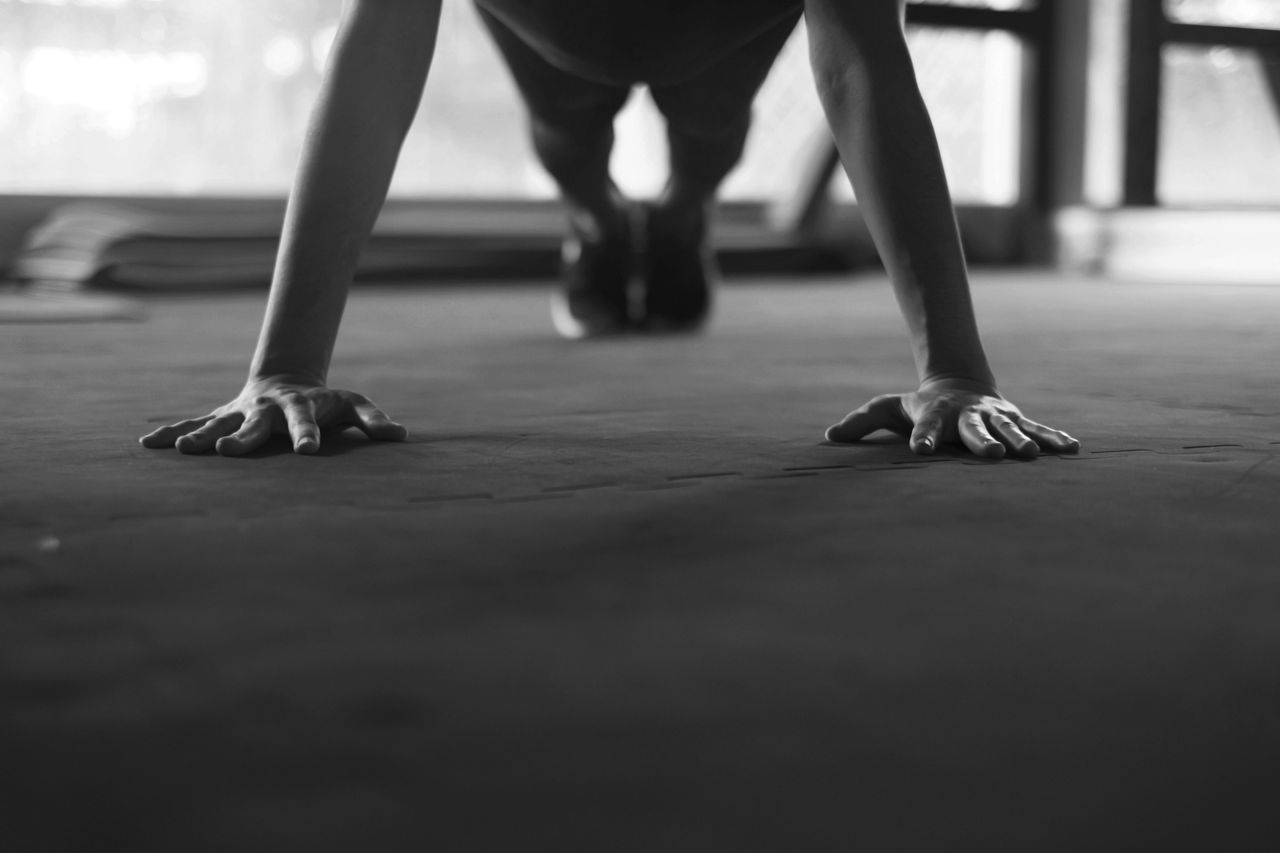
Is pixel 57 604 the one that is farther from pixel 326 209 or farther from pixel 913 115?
pixel 913 115

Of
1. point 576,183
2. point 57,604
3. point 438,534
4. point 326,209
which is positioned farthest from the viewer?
point 576,183

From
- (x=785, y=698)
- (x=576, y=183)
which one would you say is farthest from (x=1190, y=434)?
(x=576, y=183)

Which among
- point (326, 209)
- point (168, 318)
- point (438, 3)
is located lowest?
point (168, 318)

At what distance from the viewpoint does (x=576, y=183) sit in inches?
96.8

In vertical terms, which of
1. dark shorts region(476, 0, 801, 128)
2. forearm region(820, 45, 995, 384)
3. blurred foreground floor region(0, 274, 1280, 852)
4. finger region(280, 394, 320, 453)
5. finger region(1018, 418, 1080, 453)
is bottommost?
finger region(1018, 418, 1080, 453)

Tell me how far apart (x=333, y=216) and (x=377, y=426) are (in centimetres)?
21

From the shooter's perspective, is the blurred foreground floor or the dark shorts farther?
the dark shorts

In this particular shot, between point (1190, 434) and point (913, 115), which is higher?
point (913, 115)

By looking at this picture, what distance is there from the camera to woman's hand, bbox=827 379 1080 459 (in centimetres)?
107

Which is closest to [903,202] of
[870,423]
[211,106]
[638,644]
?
[870,423]

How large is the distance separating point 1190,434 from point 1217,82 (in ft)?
17.7

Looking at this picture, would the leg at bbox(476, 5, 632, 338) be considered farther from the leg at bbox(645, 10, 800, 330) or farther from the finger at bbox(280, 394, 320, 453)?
the finger at bbox(280, 394, 320, 453)

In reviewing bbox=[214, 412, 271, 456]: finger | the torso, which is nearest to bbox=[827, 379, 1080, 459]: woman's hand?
bbox=[214, 412, 271, 456]: finger

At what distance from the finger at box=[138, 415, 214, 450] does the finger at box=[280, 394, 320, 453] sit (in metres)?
0.08
